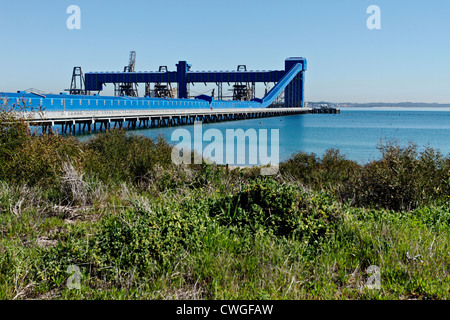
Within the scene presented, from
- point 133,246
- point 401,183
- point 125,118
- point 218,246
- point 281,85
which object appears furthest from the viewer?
point 281,85

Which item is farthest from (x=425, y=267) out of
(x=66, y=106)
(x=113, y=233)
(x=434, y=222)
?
(x=66, y=106)

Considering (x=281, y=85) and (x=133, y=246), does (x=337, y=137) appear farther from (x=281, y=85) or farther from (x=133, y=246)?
(x=133, y=246)

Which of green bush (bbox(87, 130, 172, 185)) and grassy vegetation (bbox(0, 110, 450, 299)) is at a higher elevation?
green bush (bbox(87, 130, 172, 185))

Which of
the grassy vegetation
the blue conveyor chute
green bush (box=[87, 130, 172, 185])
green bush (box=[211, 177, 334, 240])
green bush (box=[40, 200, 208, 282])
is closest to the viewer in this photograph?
the grassy vegetation

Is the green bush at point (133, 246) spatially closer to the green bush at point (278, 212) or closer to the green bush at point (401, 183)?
the green bush at point (278, 212)

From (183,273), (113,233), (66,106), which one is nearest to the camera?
(183,273)

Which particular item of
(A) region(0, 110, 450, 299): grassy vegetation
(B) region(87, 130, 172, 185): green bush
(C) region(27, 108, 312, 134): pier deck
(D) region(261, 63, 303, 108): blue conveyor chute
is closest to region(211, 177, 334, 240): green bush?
(A) region(0, 110, 450, 299): grassy vegetation

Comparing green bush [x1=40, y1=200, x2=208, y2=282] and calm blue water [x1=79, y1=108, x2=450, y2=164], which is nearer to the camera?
green bush [x1=40, y1=200, x2=208, y2=282]

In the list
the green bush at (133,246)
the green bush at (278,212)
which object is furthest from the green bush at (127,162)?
the green bush at (133,246)

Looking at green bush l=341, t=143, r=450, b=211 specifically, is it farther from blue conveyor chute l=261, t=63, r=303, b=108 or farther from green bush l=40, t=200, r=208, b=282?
blue conveyor chute l=261, t=63, r=303, b=108

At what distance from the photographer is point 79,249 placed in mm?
4977

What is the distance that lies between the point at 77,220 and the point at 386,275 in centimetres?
437

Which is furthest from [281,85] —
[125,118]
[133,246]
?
[133,246]
